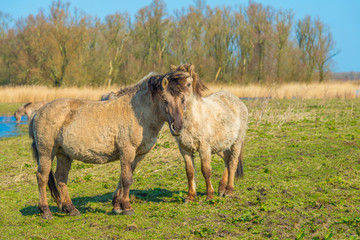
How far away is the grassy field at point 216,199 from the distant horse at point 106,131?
1.90 feet

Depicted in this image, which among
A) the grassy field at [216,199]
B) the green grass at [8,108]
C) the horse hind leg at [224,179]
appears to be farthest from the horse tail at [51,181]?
the green grass at [8,108]

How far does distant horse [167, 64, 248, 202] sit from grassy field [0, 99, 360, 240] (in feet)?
1.23

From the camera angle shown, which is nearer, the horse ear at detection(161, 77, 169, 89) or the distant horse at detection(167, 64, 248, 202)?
the horse ear at detection(161, 77, 169, 89)

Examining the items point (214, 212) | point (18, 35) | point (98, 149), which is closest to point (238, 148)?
point (214, 212)

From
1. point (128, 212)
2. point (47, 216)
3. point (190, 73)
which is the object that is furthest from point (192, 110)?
point (47, 216)

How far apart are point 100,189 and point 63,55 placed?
31668 millimetres

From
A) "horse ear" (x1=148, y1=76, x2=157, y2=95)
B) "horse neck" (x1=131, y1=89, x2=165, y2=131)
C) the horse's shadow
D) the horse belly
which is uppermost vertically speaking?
"horse ear" (x1=148, y1=76, x2=157, y2=95)

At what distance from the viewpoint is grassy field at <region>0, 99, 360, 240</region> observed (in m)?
4.93

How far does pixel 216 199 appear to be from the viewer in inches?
253

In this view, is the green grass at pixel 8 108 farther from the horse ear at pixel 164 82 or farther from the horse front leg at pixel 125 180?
the horse ear at pixel 164 82

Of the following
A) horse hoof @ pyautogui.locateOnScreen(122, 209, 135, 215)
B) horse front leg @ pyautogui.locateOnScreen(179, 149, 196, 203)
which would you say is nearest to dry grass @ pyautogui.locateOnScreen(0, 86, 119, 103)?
horse front leg @ pyautogui.locateOnScreen(179, 149, 196, 203)

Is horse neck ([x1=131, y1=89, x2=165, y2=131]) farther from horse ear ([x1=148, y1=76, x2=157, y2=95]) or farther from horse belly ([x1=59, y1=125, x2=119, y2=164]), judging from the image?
horse belly ([x1=59, y1=125, x2=119, y2=164])

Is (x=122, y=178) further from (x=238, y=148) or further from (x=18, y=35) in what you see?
(x=18, y=35)

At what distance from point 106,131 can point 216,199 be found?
7.55 feet
